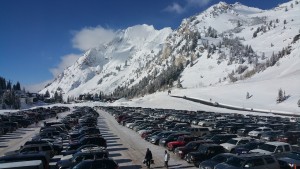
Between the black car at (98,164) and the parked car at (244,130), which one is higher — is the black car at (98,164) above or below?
above

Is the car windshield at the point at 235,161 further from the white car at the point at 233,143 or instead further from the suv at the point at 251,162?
the white car at the point at 233,143

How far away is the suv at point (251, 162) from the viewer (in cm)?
2242

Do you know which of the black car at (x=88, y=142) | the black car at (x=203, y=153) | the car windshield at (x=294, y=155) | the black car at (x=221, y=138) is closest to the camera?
the car windshield at (x=294, y=155)

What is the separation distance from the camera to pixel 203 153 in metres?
30.5

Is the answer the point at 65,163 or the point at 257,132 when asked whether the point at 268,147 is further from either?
the point at 257,132

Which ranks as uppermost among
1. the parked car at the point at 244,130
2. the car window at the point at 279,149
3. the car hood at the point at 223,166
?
the car window at the point at 279,149

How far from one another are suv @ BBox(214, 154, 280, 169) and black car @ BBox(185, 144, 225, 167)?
6630 mm

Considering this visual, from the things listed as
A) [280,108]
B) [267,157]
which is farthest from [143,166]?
[280,108]

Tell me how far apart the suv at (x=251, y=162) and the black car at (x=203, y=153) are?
21.8 feet

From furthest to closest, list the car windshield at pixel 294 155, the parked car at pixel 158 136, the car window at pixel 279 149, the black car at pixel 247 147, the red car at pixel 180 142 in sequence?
1. the parked car at pixel 158 136
2. the red car at pixel 180 142
3. the black car at pixel 247 147
4. the car window at pixel 279 149
5. the car windshield at pixel 294 155

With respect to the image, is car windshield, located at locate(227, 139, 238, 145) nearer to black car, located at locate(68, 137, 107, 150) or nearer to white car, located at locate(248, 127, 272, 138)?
black car, located at locate(68, 137, 107, 150)

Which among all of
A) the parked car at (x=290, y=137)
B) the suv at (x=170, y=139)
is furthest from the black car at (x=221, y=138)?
the parked car at (x=290, y=137)

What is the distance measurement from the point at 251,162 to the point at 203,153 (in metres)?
8.18

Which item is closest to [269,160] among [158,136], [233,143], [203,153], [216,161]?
[216,161]
